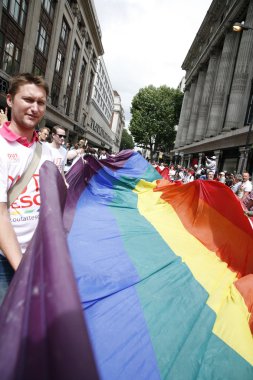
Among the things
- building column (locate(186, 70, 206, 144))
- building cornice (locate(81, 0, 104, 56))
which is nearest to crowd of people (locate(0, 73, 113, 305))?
building column (locate(186, 70, 206, 144))

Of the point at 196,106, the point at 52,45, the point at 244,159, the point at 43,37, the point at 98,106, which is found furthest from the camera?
the point at 98,106

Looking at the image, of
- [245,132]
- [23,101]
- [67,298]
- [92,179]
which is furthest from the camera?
[245,132]

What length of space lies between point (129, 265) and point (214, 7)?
128ft

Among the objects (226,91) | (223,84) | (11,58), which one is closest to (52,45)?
(11,58)

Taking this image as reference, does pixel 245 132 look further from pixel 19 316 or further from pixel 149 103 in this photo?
pixel 149 103

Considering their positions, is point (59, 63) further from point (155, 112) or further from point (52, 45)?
point (155, 112)

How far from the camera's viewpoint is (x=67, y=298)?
2.91 feet

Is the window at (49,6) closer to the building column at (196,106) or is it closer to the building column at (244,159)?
the building column at (196,106)

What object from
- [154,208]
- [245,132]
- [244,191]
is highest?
[245,132]

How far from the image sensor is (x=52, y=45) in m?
29.1

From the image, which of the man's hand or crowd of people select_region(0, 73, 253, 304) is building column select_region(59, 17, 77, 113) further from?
the man's hand

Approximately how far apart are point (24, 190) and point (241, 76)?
2495 cm

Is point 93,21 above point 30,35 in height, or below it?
above

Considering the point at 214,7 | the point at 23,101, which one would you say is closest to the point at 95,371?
the point at 23,101
